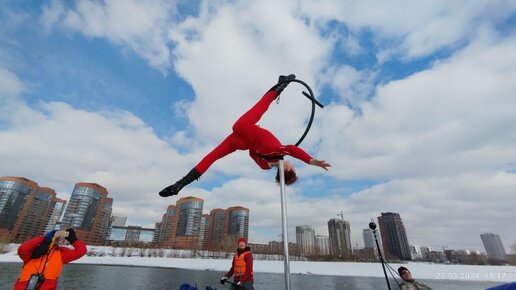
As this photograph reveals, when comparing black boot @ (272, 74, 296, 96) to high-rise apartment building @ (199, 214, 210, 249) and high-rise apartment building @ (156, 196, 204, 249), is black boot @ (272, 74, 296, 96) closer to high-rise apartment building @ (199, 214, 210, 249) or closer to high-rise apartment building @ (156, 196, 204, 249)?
high-rise apartment building @ (156, 196, 204, 249)

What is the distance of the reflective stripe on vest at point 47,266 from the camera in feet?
10.7

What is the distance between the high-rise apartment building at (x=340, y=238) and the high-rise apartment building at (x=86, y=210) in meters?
65.9

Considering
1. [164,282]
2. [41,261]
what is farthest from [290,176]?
[164,282]

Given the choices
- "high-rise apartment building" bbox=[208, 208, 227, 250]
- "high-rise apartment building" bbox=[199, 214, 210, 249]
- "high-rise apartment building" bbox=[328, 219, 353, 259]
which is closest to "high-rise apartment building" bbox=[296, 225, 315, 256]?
"high-rise apartment building" bbox=[328, 219, 353, 259]

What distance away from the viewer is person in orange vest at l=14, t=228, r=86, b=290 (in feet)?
10.5

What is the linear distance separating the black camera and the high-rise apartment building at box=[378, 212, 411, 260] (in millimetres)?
84435

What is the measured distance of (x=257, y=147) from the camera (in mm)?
3623

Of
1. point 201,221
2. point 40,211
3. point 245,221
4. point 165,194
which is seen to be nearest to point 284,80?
point 165,194

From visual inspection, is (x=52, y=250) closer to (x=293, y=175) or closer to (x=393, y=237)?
(x=293, y=175)

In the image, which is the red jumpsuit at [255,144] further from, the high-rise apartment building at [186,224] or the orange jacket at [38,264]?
the high-rise apartment building at [186,224]

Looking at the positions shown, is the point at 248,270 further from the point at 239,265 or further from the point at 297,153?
the point at 297,153

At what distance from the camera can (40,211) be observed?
71625 mm

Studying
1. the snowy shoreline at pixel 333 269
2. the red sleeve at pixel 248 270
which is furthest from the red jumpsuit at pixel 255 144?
A: the snowy shoreline at pixel 333 269

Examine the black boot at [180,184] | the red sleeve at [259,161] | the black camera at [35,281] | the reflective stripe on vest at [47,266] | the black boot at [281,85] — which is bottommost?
the black camera at [35,281]
